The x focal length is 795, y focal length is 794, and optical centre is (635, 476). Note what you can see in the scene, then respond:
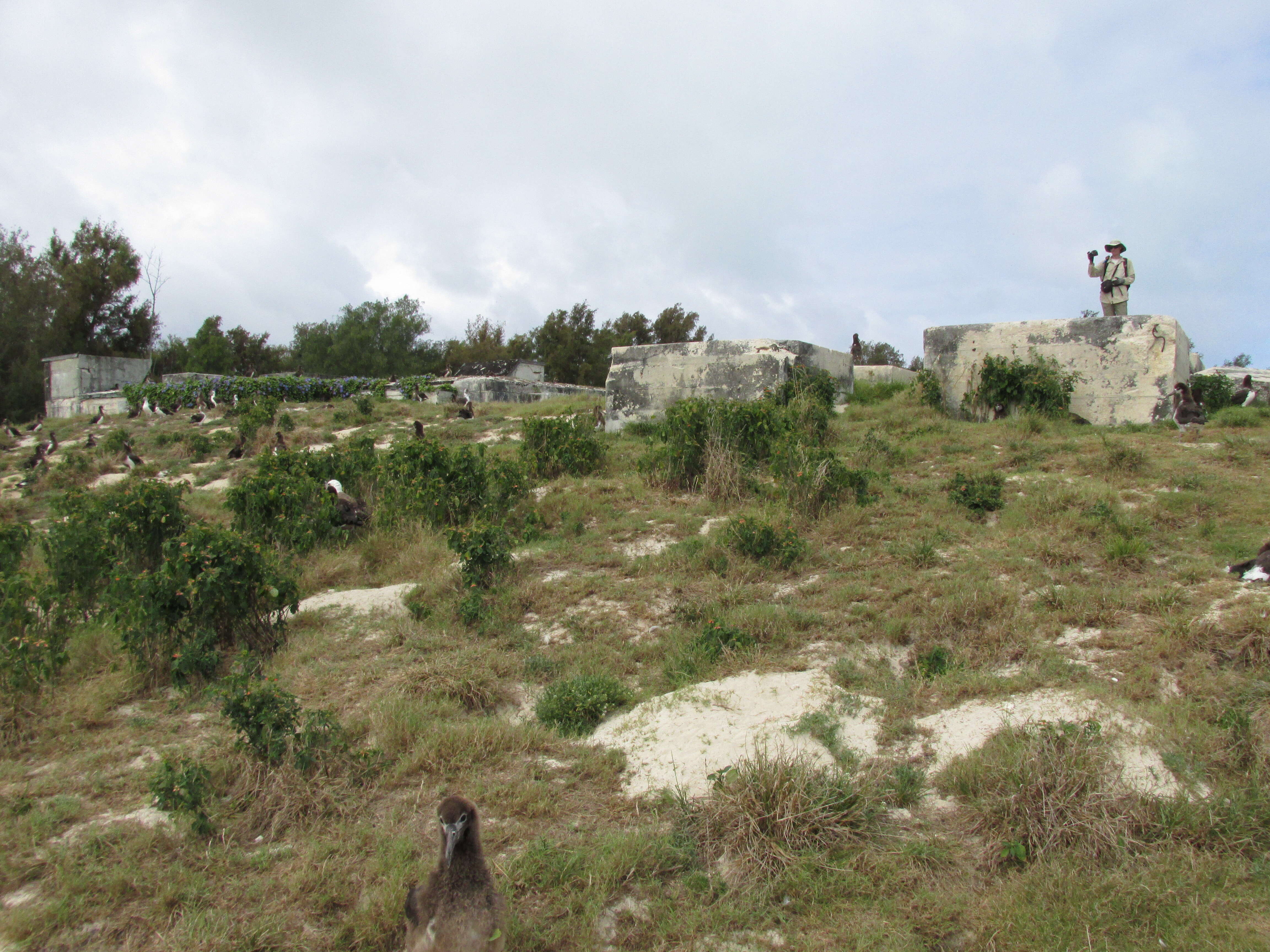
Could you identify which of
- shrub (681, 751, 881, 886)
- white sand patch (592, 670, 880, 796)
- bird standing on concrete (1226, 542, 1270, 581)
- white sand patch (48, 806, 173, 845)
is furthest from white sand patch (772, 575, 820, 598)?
white sand patch (48, 806, 173, 845)

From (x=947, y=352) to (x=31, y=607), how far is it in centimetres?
1053

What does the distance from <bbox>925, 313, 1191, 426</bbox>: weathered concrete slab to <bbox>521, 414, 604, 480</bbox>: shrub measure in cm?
512

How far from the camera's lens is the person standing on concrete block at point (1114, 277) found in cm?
1087

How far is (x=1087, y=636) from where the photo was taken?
4.49 meters

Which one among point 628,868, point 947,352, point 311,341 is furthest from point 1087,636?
point 311,341

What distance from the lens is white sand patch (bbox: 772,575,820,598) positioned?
553 cm

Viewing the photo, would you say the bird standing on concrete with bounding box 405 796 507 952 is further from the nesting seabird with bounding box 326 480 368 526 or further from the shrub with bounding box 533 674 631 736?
the nesting seabird with bounding box 326 480 368 526

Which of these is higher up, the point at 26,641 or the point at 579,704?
the point at 26,641

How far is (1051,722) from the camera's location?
357 cm

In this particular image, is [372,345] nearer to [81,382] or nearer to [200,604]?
[81,382]

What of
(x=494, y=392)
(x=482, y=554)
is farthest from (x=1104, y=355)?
(x=494, y=392)

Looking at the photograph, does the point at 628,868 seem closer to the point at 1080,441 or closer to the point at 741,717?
the point at 741,717

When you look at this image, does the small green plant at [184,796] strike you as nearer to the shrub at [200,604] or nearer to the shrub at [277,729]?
the shrub at [277,729]

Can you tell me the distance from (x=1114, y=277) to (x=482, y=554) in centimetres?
977
